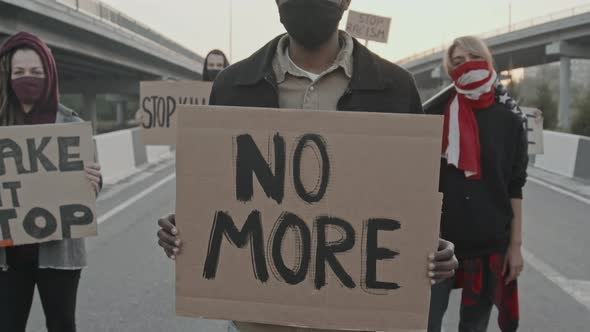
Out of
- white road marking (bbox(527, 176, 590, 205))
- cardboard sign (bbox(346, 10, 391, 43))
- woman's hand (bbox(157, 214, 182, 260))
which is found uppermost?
cardboard sign (bbox(346, 10, 391, 43))

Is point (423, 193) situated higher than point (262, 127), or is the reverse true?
point (262, 127)

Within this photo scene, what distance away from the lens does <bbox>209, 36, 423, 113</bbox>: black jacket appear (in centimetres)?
208

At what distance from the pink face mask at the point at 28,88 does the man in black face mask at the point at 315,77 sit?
4.26 feet

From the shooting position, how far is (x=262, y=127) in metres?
1.97

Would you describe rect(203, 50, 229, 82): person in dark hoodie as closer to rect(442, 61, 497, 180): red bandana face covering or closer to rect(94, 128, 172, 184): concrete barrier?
rect(94, 128, 172, 184): concrete barrier

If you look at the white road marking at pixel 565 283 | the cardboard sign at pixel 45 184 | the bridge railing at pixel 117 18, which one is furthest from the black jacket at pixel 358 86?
the bridge railing at pixel 117 18

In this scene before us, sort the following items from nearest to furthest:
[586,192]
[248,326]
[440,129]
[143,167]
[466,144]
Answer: [440,129], [248,326], [466,144], [586,192], [143,167]

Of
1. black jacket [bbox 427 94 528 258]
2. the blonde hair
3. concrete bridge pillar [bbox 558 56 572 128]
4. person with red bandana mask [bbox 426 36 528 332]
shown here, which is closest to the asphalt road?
person with red bandana mask [bbox 426 36 528 332]

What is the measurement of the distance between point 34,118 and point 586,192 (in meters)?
10.2

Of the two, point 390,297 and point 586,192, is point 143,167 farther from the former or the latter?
point 390,297

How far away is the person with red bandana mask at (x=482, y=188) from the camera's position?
3.12 metres

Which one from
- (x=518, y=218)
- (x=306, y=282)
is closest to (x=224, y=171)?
(x=306, y=282)

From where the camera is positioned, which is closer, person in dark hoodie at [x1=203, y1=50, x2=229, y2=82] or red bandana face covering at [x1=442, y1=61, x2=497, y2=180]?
red bandana face covering at [x1=442, y1=61, x2=497, y2=180]

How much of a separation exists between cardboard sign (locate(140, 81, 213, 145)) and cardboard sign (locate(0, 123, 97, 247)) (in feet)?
16.1
